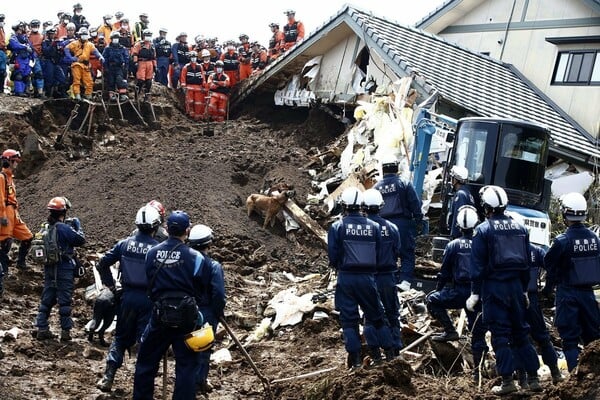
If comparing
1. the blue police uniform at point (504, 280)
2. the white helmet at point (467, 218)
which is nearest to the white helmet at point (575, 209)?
the blue police uniform at point (504, 280)

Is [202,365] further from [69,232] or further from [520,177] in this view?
[520,177]

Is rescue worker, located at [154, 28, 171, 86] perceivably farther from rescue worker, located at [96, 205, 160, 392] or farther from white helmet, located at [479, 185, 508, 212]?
white helmet, located at [479, 185, 508, 212]

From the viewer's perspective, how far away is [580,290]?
7.71 metres

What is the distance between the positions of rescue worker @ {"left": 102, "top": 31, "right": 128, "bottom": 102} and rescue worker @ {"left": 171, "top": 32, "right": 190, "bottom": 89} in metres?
2.95

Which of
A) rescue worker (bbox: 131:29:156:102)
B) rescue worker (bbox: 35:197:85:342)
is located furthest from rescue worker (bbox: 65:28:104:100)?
rescue worker (bbox: 35:197:85:342)

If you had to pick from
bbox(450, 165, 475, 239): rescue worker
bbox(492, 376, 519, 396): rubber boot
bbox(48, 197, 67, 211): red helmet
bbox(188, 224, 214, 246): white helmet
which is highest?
bbox(450, 165, 475, 239): rescue worker

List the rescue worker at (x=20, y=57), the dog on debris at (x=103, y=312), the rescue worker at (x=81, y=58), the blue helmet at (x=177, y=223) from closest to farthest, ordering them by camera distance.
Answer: the blue helmet at (x=177, y=223) < the dog on debris at (x=103, y=312) < the rescue worker at (x=20, y=57) < the rescue worker at (x=81, y=58)

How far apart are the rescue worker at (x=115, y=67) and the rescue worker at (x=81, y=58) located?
14.2 inches

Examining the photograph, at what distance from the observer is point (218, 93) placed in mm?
22797

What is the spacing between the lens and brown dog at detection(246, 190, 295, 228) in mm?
15234

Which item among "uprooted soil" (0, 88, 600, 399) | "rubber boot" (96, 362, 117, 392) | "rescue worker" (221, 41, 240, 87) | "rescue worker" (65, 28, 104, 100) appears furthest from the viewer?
"rescue worker" (221, 41, 240, 87)

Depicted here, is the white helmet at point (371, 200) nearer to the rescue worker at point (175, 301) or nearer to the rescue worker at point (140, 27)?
the rescue worker at point (175, 301)

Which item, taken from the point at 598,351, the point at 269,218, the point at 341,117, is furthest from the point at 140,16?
the point at 598,351

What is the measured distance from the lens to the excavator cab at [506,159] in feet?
37.3
